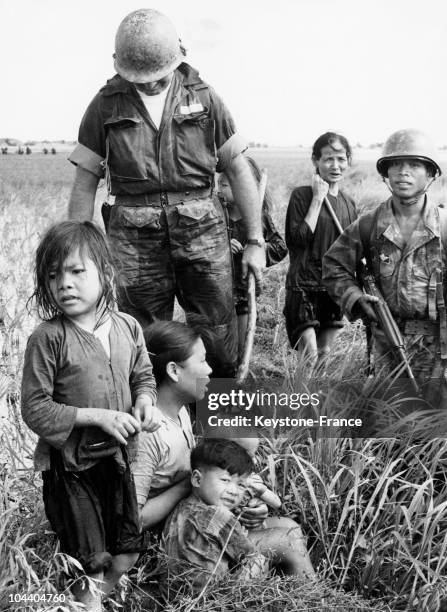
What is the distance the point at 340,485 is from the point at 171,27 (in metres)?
2.23

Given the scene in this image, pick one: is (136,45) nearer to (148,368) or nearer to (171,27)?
(171,27)

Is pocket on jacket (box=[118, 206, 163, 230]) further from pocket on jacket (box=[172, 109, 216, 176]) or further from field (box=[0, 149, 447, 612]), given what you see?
field (box=[0, 149, 447, 612])

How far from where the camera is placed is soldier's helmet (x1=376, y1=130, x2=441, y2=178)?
3695mm

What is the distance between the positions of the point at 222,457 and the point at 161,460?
265 mm

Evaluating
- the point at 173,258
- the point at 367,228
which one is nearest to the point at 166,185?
the point at 173,258

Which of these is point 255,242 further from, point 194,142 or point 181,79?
point 181,79

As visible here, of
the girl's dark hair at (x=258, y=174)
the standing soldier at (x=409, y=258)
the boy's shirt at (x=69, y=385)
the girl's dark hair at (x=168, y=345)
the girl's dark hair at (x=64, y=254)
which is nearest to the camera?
the boy's shirt at (x=69, y=385)

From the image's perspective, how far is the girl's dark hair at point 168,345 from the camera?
322 centimetres

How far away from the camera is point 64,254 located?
260 cm

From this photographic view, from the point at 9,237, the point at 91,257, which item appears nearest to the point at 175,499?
the point at 91,257

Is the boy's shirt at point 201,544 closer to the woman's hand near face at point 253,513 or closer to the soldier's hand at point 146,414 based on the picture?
the woman's hand near face at point 253,513

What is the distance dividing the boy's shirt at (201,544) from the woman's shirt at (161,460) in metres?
0.17

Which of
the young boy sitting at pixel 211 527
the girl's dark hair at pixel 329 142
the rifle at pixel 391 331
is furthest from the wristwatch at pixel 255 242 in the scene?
the young boy sitting at pixel 211 527

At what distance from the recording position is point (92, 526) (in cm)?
261
